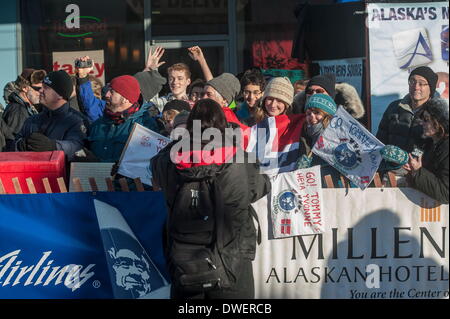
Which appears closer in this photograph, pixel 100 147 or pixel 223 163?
pixel 223 163

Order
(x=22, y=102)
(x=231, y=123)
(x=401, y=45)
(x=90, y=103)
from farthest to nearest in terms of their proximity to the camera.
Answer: (x=22, y=102) → (x=90, y=103) → (x=401, y=45) → (x=231, y=123)

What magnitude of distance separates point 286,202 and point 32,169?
212 centimetres

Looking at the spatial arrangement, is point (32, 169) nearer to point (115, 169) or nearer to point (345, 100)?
point (115, 169)

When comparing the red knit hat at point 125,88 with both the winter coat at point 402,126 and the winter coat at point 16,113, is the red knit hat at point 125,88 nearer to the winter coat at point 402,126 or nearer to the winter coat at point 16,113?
the winter coat at point 402,126

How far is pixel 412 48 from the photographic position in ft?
24.7

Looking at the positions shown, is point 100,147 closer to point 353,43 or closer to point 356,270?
point 356,270

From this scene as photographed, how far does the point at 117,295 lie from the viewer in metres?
6.68

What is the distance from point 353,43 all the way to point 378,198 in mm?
3639

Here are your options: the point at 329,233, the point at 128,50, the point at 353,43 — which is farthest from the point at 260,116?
the point at 128,50

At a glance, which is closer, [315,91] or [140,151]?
[140,151]

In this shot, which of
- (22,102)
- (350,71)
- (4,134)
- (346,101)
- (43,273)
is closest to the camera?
(43,273)

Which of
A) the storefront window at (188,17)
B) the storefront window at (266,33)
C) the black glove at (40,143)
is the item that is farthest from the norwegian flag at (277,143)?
the storefront window at (188,17)

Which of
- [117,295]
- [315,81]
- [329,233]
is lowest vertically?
[117,295]

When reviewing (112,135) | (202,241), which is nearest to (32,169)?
(112,135)
